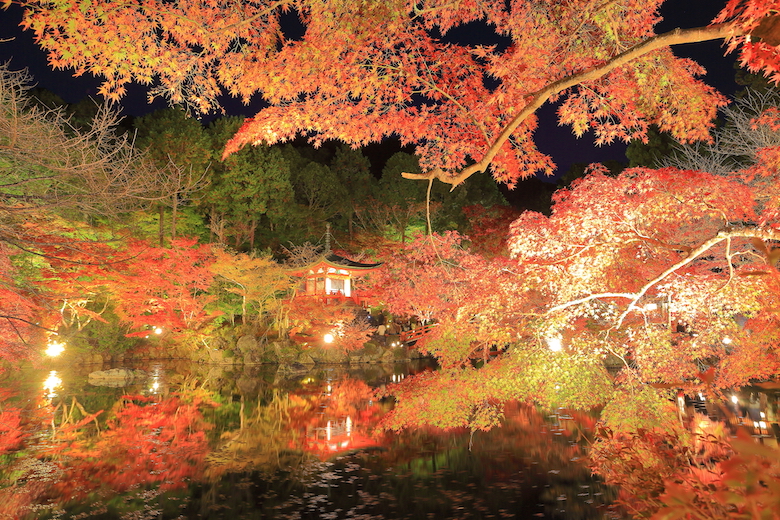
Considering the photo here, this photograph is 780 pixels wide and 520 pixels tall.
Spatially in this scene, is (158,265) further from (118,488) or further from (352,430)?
(118,488)

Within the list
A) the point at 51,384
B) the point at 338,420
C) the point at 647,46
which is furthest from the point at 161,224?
the point at 647,46

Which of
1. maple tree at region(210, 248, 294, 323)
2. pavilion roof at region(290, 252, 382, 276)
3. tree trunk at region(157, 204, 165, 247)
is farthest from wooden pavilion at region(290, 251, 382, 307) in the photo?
tree trunk at region(157, 204, 165, 247)

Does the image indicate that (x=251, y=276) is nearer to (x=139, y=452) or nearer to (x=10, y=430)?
(x=10, y=430)

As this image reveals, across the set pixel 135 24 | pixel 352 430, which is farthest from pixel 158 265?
pixel 135 24

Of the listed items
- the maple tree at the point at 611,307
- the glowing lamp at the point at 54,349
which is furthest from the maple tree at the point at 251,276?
the maple tree at the point at 611,307

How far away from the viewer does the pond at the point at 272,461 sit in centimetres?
780

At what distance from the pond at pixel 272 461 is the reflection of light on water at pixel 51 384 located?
192mm

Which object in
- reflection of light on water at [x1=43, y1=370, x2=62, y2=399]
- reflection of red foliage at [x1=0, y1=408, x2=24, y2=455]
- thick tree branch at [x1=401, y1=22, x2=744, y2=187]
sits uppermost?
thick tree branch at [x1=401, y1=22, x2=744, y2=187]

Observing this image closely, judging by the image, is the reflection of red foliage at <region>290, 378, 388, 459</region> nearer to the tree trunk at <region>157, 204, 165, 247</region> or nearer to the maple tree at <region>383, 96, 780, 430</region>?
the maple tree at <region>383, 96, 780, 430</region>

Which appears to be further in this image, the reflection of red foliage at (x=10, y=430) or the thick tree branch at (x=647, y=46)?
the reflection of red foliage at (x=10, y=430)

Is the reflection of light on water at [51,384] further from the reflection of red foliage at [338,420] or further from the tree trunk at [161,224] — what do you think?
the tree trunk at [161,224]

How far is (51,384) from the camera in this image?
1873 cm

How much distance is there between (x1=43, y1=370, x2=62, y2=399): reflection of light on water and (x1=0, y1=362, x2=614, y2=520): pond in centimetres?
19

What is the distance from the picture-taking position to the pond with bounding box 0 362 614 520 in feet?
25.6
